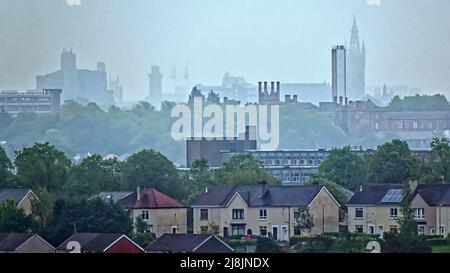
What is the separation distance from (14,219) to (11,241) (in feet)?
10.7

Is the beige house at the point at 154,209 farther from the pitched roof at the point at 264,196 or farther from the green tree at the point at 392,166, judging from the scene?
the green tree at the point at 392,166

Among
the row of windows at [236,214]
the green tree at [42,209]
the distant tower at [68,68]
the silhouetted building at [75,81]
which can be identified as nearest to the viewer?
the distant tower at [68,68]

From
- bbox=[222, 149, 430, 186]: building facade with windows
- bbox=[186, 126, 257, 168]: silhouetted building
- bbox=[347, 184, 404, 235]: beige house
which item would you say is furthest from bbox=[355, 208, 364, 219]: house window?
bbox=[222, 149, 430, 186]: building facade with windows

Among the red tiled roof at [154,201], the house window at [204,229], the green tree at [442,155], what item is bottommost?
the house window at [204,229]

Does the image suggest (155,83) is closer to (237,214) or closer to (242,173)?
(237,214)

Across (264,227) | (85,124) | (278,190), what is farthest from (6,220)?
(85,124)

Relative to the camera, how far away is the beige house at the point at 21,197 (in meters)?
12.7

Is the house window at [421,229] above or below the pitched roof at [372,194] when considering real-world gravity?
below

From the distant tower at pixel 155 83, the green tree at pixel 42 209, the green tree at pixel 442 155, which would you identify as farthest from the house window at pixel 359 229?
the green tree at pixel 442 155

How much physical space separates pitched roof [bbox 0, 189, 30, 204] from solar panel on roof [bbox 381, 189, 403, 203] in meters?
3.18

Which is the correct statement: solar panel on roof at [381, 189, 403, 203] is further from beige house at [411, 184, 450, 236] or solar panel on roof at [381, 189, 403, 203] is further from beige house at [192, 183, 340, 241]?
beige house at [192, 183, 340, 241]

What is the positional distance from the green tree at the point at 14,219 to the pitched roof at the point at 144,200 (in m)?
1.64

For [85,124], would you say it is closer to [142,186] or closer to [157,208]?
[142,186]

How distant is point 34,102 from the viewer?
1541 cm
